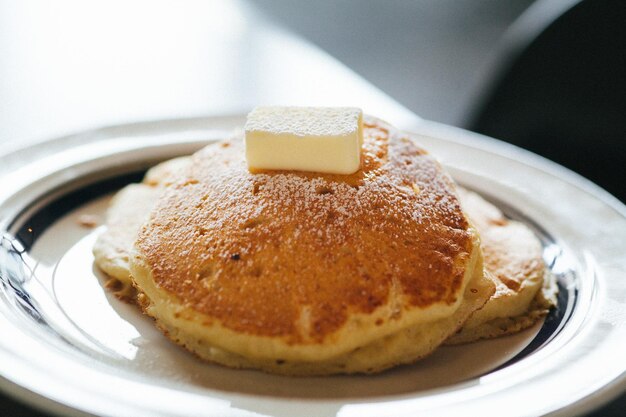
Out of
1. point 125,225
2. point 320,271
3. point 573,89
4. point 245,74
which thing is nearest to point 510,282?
point 320,271

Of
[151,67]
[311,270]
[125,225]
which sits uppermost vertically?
[311,270]

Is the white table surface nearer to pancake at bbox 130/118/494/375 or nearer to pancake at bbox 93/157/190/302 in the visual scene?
pancake at bbox 93/157/190/302

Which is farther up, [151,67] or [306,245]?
[306,245]

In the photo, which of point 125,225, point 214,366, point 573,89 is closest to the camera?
point 214,366

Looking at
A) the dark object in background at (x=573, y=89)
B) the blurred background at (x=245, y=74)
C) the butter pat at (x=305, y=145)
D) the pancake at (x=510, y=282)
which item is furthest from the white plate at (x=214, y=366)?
the dark object in background at (x=573, y=89)

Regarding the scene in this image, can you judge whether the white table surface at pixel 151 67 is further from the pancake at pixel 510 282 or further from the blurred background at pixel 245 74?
the pancake at pixel 510 282

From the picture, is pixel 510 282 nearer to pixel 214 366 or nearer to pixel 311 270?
pixel 311 270
